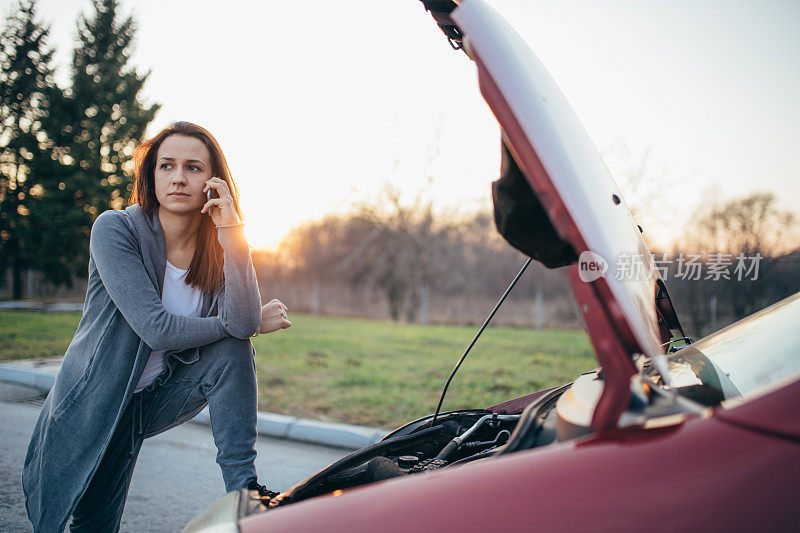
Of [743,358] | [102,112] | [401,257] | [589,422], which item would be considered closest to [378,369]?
[743,358]

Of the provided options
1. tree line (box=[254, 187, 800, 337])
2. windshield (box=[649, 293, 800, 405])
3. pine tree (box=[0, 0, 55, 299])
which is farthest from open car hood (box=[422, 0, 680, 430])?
pine tree (box=[0, 0, 55, 299])

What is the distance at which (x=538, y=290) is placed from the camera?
20266 millimetres

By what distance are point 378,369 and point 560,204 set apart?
6.17 metres

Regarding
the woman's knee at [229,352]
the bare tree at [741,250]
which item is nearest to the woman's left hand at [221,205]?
the woman's knee at [229,352]

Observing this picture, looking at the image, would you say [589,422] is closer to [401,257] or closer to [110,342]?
[110,342]

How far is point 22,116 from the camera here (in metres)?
24.3

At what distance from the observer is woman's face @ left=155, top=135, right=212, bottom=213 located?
7.06 ft

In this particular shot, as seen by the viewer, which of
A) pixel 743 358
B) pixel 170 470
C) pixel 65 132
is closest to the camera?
pixel 743 358

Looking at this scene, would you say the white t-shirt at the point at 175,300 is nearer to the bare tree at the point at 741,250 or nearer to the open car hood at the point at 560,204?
the open car hood at the point at 560,204

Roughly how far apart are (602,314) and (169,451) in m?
3.70

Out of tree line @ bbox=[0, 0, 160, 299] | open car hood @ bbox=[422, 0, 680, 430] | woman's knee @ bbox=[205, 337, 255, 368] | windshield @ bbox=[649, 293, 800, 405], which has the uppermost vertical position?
tree line @ bbox=[0, 0, 160, 299]

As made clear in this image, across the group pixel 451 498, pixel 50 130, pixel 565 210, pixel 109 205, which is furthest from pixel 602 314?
pixel 50 130

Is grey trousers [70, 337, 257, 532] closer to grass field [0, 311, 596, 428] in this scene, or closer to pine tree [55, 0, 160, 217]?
grass field [0, 311, 596, 428]

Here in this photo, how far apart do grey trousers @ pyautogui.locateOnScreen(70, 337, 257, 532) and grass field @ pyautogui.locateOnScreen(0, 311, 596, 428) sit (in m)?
2.57
